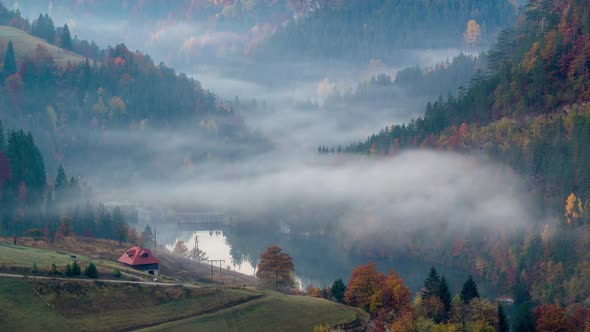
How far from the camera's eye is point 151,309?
132500 mm

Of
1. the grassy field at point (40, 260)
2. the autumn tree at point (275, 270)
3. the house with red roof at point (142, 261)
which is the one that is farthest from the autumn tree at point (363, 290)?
the house with red roof at point (142, 261)

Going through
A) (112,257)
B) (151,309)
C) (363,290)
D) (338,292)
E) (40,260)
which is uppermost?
(112,257)

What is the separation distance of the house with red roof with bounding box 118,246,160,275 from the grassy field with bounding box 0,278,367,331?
24474 millimetres

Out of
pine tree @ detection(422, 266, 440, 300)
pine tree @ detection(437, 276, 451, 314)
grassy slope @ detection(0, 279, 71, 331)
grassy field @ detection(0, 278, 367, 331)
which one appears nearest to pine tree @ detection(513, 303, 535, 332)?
pine tree @ detection(437, 276, 451, 314)

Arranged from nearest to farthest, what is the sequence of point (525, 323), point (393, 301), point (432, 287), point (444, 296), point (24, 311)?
point (24, 311) → point (525, 323) → point (444, 296) → point (393, 301) → point (432, 287)

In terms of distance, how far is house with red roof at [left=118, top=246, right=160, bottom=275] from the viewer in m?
165

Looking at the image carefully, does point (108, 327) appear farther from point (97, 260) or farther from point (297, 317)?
point (97, 260)

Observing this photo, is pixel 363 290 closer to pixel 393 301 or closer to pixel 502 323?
pixel 393 301

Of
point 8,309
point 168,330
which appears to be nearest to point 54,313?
point 8,309

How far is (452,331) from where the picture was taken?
139375mm

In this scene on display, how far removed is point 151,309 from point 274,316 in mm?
16459

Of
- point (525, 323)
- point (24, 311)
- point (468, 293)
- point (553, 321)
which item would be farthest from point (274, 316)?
point (553, 321)

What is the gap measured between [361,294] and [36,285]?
165 feet

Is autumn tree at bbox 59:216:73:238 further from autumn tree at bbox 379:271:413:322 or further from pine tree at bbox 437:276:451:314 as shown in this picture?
pine tree at bbox 437:276:451:314
